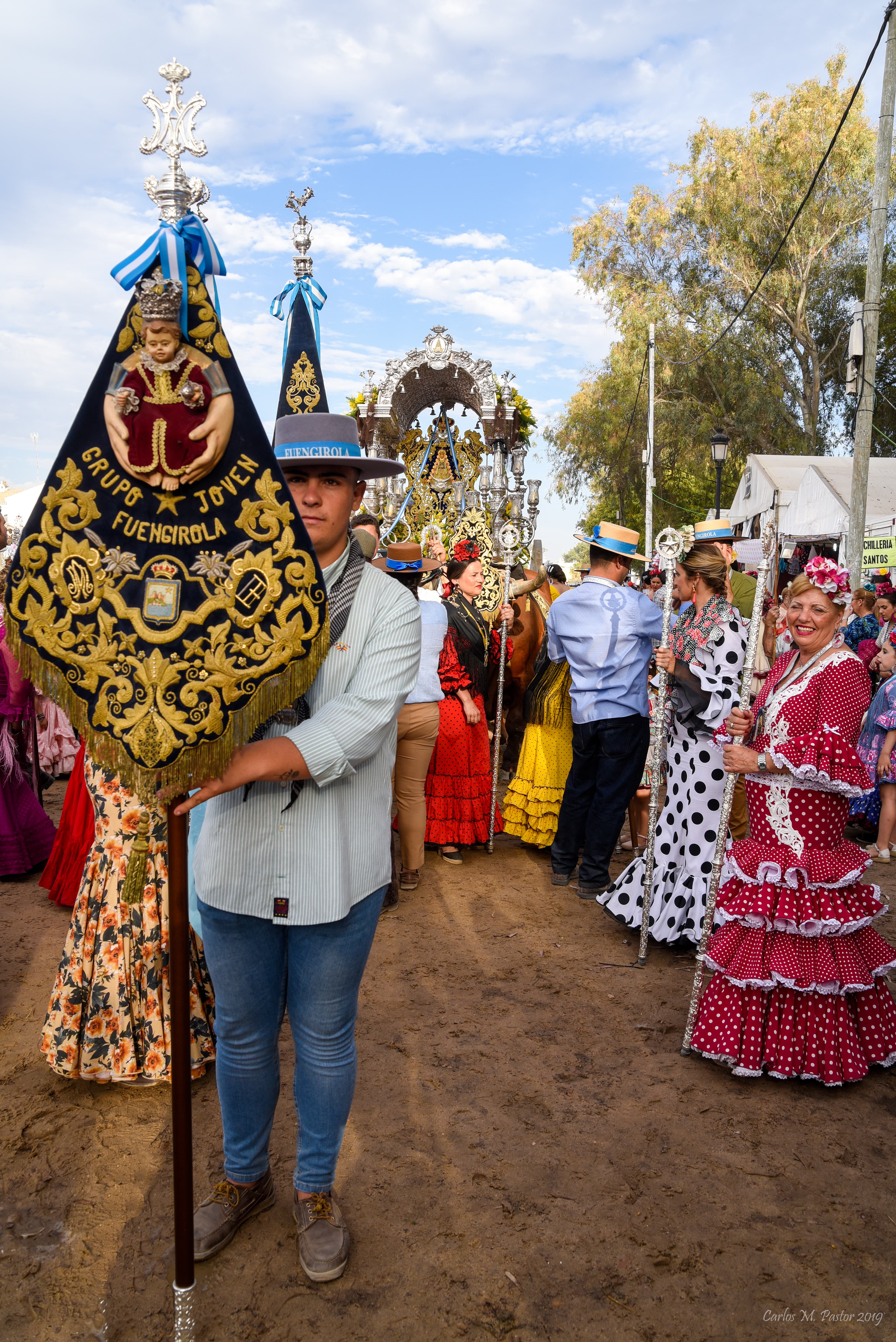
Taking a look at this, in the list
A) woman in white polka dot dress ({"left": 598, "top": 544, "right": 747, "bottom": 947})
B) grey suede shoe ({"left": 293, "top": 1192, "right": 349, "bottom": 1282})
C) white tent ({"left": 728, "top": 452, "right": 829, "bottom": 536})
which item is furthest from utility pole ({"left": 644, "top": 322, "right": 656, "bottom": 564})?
grey suede shoe ({"left": 293, "top": 1192, "right": 349, "bottom": 1282})

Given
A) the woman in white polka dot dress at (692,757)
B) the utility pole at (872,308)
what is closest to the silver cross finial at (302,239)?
the woman in white polka dot dress at (692,757)

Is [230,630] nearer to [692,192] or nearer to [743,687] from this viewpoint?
[743,687]

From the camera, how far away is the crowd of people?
2.31 m

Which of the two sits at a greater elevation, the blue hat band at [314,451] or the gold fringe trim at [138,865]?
the blue hat band at [314,451]

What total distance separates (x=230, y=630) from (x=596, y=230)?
3328 centimetres

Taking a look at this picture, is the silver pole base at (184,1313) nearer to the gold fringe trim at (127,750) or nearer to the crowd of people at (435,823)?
the crowd of people at (435,823)

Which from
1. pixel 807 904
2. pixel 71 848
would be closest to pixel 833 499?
pixel 807 904

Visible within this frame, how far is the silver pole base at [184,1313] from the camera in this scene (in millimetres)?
2119

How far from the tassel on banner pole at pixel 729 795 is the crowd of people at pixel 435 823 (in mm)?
60

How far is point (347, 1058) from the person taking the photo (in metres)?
2.48

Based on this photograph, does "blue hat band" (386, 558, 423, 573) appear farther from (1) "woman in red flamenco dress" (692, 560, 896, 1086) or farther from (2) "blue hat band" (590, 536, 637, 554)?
(1) "woman in red flamenco dress" (692, 560, 896, 1086)

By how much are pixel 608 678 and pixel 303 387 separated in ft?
8.48

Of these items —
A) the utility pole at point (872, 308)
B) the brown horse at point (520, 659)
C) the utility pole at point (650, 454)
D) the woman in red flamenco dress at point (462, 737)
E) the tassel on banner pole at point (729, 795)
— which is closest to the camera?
the tassel on banner pole at point (729, 795)

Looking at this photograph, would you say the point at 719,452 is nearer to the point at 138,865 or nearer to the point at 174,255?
the point at 174,255
